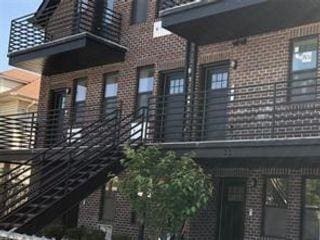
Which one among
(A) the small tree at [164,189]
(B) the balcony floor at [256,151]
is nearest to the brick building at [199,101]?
(B) the balcony floor at [256,151]

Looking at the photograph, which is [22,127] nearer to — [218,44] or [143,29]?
Answer: [143,29]

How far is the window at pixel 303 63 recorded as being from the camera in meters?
15.0

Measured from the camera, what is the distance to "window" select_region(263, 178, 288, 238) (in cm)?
1527

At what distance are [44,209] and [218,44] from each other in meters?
6.78

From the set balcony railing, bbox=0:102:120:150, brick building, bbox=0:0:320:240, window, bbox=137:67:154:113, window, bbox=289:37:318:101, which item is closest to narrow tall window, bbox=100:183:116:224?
brick building, bbox=0:0:320:240

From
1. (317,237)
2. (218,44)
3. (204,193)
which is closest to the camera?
(204,193)

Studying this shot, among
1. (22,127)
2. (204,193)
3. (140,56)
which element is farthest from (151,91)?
(204,193)

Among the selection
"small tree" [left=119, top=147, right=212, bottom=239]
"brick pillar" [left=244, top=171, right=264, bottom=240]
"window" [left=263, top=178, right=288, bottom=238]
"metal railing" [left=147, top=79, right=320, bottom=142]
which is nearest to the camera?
"small tree" [left=119, top=147, right=212, bottom=239]

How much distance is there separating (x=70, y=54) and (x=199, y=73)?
5.00 metres

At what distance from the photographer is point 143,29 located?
19656 mm

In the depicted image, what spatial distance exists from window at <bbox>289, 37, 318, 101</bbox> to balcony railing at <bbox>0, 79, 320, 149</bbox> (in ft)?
0.13

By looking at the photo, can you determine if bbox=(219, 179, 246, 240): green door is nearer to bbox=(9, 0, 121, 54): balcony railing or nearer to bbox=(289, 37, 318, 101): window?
bbox=(289, 37, 318, 101): window

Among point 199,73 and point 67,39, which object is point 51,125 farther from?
point 199,73

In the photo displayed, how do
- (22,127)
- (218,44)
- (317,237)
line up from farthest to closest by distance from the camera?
(22,127) < (218,44) < (317,237)
